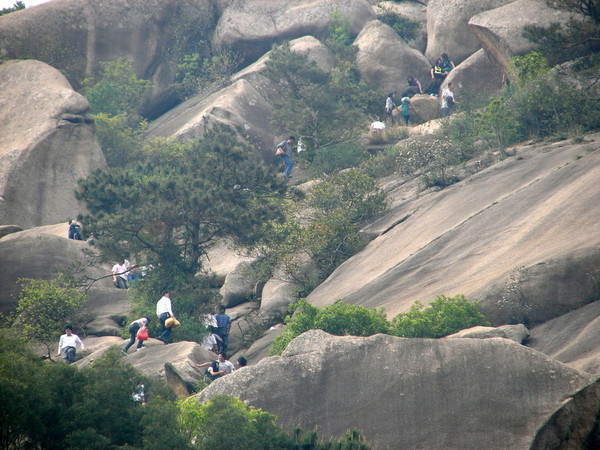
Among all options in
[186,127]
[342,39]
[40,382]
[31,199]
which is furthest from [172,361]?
[342,39]

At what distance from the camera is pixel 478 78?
123 feet

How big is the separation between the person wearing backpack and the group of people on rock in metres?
19.7

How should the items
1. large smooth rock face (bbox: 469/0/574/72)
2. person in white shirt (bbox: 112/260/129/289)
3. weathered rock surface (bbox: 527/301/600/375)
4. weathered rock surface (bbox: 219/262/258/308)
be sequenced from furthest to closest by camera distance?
large smooth rock face (bbox: 469/0/574/72)
person in white shirt (bbox: 112/260/129/289)
weathered rock surface (bbox: 219/262/258/308)
weathered rock surface (bbox: 527/301/600/375)

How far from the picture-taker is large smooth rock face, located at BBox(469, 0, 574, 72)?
33.0 meters

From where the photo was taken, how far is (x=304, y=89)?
1383 inches

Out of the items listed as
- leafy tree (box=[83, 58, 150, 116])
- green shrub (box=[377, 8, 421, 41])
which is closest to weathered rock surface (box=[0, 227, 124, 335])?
leafy tree (box=[83, 58, 150, 116])

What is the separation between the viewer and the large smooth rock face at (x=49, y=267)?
85.4 ft

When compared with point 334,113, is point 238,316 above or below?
below

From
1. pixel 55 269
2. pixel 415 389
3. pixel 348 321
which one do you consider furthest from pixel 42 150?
pixel 415 389

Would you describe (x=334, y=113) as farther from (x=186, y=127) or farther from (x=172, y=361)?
(x=172, y=361)

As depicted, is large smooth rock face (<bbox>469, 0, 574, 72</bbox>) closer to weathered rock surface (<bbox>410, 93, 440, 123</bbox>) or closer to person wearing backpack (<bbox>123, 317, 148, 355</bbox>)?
weathered rock surface (<bbox>410, 93, 440, 123</bbox>)

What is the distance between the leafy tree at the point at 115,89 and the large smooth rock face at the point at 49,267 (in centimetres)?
1426

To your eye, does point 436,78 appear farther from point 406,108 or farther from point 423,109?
point 406,108

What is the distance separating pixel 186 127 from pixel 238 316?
15.4m
